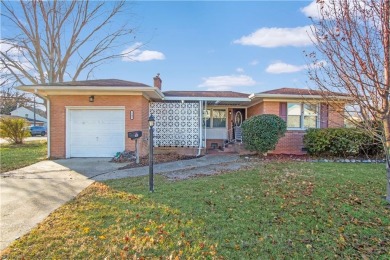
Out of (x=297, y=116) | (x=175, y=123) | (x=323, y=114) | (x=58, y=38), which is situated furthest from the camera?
(x=58, y=38)

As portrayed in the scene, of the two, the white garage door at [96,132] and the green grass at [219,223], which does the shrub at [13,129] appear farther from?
the green grass at [219,223]

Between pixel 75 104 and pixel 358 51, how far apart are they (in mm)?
11035

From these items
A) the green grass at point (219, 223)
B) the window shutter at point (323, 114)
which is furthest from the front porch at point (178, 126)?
the green grass at point (219, 223)

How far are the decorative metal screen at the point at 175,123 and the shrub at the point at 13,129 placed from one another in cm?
1294

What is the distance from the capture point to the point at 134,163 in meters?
9.77

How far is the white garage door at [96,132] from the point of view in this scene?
37.4 feet

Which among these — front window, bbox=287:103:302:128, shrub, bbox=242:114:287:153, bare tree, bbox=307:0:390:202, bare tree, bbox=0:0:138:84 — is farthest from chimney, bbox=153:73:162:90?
bare tree, bbox=307:0:390:202

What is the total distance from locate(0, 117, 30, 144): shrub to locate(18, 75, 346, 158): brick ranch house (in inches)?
369

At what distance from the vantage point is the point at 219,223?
3.91m

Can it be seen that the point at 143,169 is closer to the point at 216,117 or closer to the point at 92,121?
the point at 92,121

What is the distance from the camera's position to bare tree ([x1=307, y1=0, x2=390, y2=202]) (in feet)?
11.7

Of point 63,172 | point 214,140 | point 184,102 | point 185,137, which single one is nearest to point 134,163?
point 63,172

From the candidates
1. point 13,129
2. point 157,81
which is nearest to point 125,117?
point 157,81

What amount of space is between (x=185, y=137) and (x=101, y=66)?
15.5 m
